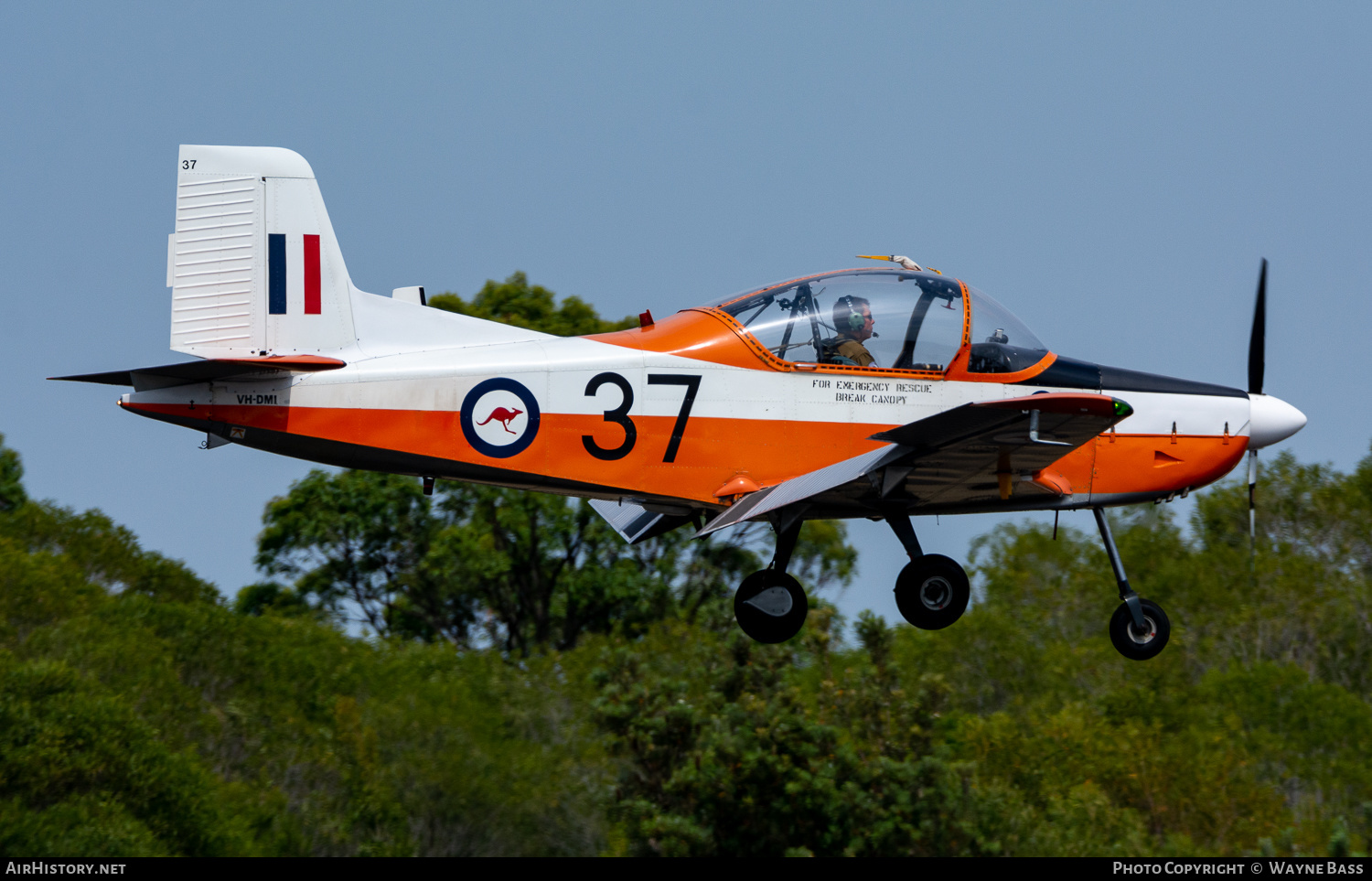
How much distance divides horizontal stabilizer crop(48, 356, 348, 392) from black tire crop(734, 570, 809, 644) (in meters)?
3.83

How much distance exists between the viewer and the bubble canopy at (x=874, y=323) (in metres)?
13.2

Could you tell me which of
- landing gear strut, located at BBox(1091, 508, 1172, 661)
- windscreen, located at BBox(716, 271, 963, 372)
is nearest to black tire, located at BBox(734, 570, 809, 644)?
windscreen, located at BBox(716, 271, 963, 372)

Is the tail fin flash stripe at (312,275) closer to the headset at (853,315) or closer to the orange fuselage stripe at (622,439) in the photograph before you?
the orange fuselage stripe at (622,439)

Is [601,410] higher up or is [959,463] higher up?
[601,410]

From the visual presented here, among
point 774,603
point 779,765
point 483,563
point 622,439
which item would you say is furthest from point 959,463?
point 483,563

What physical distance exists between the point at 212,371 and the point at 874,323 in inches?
213

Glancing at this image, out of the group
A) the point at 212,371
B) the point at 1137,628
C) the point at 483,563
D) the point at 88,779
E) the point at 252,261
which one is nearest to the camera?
the point at 212,371

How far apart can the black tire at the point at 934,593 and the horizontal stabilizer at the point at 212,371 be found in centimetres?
507

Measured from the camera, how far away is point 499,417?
1295 centimetres

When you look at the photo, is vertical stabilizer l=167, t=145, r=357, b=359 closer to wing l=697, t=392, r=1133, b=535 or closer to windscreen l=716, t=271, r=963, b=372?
windscreen l=716, t=271, r=963, b=372

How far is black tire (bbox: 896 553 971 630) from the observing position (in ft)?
43.5

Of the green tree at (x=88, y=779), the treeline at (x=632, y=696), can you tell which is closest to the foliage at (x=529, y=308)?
the treeline at (x=632, y=696)

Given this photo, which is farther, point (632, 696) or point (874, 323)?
point (632, 696)

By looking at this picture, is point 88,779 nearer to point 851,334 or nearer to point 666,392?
point 666,392
